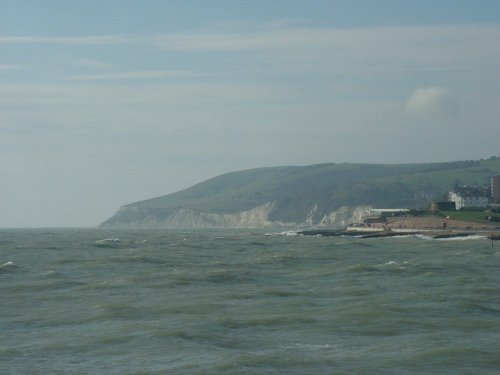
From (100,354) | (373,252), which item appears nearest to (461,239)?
(373,252)

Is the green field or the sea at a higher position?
the green field

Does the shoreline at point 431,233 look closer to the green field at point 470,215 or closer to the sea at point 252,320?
the green field at point 470,215

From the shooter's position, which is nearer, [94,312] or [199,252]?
[94,312]

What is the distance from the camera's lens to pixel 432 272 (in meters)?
55.7

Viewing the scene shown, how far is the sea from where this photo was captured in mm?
27406

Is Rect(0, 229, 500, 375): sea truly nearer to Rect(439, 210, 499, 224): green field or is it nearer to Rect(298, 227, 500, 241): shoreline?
Rect(298, 227, 500, 241): shoreline

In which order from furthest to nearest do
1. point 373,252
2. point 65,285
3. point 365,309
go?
1. point 373,252
2. point 65,285
3. point 365,309

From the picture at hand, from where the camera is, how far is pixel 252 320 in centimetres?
3525

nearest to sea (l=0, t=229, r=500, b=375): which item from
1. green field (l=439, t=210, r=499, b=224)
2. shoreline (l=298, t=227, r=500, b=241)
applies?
shoreline (l=298, t=227, r=500, b=241)

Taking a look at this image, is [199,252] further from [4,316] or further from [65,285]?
[4,316]

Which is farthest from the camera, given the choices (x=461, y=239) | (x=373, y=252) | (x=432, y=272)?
(x=461, y=239)

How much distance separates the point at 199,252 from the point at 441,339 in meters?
55.4

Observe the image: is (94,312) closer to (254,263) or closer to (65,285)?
(65,285)

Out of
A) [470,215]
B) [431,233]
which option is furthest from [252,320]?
[470,215]
